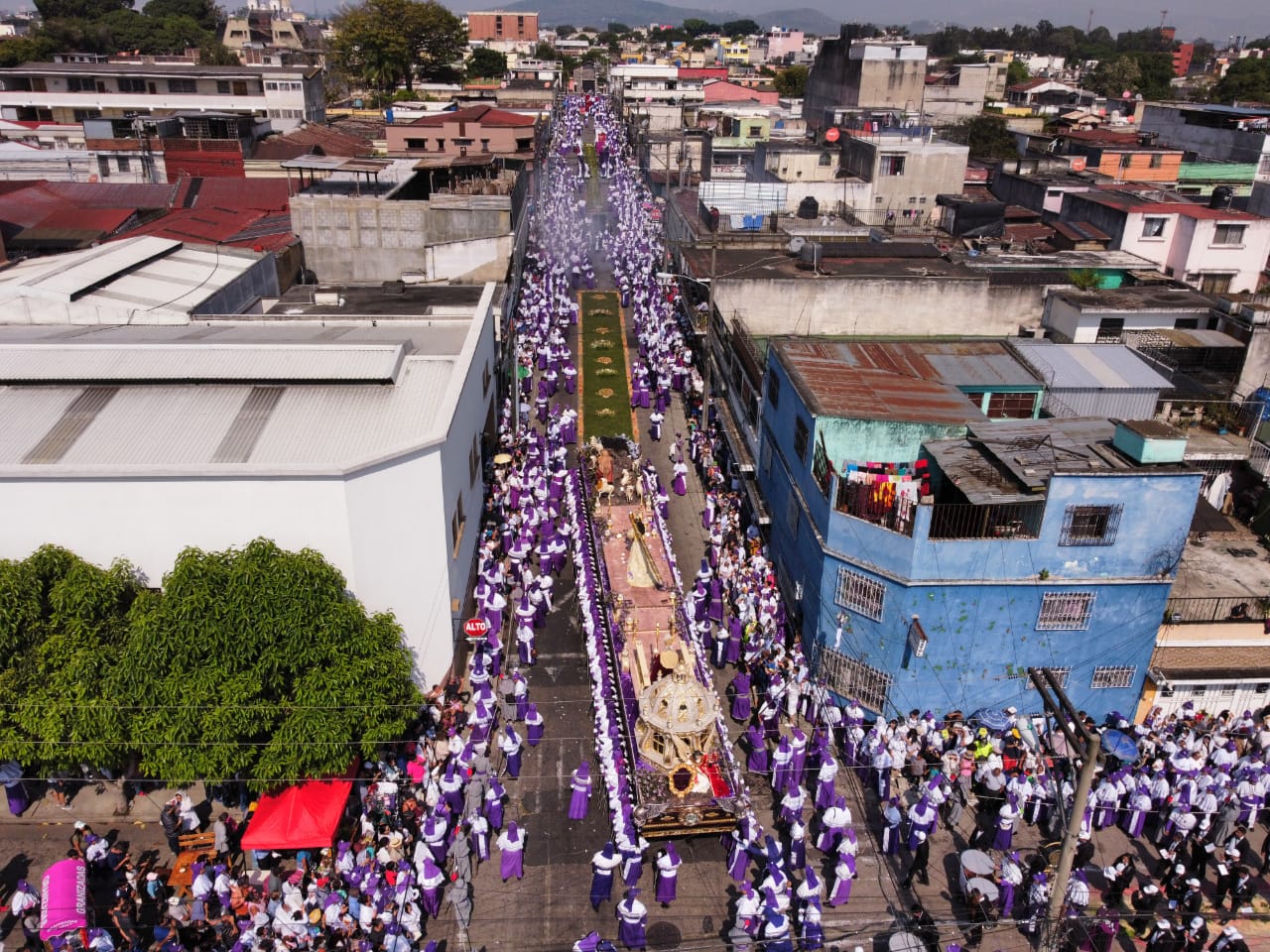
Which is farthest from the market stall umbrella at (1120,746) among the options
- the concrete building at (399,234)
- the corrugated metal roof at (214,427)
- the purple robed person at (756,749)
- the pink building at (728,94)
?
the pink building at (728,94)

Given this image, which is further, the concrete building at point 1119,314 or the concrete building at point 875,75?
the concrete building at point 875,75

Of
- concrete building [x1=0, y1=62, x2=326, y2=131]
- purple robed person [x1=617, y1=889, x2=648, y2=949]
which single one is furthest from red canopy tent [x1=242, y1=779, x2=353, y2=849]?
concrete building [x1=0, y1=62, x2=326, y2=131]

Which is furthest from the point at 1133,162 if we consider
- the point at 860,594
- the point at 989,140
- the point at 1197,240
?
the point at 860,594

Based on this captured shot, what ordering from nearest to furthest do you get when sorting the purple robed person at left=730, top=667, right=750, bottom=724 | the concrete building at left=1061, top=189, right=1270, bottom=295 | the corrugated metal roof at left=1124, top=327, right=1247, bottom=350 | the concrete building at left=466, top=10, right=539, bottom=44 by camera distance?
the purple robed person at left=730, top=667, right=750, bottom=724 < the corrugated metal roof at left=1124, top=327, right=1247, bottom=350 < the concrete building at left=1061, top=189, right=1270, bottom=295 < the concrete building at left=466, top=10, right=539, bottom=44

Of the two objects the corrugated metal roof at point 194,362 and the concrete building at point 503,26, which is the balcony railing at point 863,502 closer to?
the corrugated metal roof at point 194,362

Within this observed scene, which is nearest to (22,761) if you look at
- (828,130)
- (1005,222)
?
(1005,222)

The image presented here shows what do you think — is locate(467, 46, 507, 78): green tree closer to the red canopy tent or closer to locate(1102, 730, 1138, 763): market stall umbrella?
the red canopy tent
